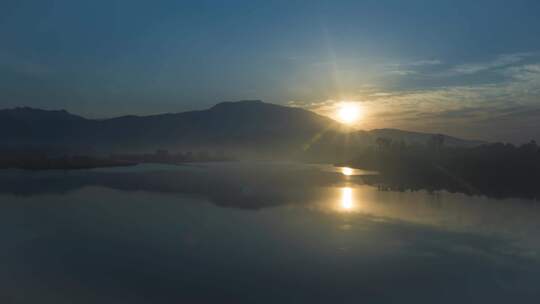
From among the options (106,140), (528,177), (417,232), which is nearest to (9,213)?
(417,232)

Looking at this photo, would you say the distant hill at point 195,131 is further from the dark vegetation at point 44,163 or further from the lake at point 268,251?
the lake at point 268,251

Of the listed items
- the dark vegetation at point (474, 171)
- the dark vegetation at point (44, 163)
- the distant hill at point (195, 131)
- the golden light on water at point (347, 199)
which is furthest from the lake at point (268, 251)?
the distant hill at point (195, 131)

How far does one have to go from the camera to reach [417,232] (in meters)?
14.2

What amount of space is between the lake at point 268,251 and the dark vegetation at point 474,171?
6.43 m

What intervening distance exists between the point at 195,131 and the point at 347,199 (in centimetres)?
11830

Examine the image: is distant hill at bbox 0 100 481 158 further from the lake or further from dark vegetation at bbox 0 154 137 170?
the lake

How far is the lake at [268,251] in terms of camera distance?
8352 mm

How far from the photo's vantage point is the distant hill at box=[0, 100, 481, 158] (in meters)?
109

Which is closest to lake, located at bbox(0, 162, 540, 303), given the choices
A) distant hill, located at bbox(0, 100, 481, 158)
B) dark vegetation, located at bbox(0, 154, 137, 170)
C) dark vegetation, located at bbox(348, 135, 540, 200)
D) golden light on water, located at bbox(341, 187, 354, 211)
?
golden light on water, located at bbox(341, 187, 354, 211)

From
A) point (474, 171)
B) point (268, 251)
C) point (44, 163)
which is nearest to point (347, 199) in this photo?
point (268, 251)

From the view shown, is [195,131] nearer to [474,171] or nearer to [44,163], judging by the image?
[44,163]

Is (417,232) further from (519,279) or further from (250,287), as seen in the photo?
(250,287)

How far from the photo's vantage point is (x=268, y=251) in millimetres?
11523

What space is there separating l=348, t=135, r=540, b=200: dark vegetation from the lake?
6433mm
